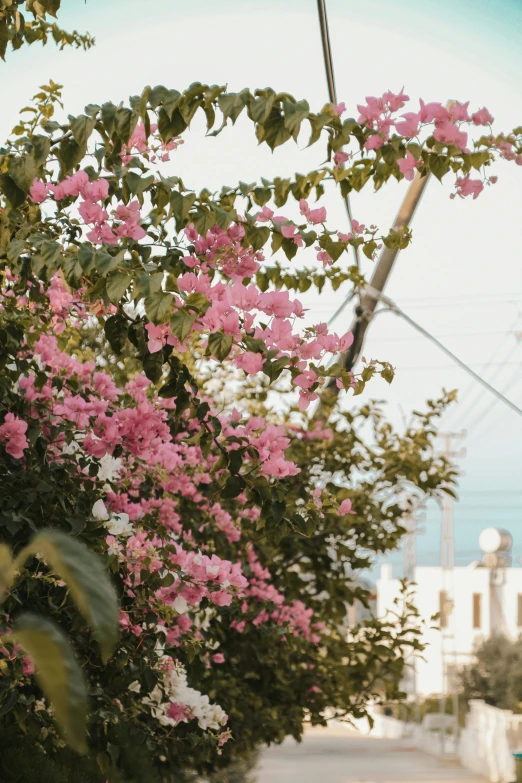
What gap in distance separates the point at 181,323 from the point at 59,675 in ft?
4.34

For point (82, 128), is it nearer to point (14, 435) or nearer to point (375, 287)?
point (14, 435)

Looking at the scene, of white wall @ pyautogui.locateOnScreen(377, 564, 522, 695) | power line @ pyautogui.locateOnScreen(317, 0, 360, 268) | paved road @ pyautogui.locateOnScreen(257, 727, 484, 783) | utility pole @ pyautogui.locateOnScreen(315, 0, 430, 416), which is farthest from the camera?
white wall @ pyautogui.locateOnScreen(377, 564, 522, 695)

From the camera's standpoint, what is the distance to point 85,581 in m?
0.42

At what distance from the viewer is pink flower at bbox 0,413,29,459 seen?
7.23 ft

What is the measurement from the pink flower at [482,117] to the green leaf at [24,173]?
0.84 metres

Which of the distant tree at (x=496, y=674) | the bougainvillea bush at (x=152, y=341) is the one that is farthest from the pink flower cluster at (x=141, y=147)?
the distant tree at (x=496, y=674)

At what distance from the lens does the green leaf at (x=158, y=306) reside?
1.63m

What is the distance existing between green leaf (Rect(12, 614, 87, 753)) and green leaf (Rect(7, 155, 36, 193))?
1513 mm

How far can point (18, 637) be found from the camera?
0.42 m

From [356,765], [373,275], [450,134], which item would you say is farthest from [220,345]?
[356,765]

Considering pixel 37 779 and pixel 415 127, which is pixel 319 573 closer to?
pixel 37 779

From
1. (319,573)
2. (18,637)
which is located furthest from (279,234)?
(319,573)

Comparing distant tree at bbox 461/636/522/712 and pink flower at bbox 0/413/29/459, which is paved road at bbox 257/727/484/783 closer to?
distant tree at bbox 461/636/522/712

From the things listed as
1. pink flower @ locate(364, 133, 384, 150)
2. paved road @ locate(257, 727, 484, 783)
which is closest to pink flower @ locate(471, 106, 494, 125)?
pink flower @ locate(364, 133, 384, 150)
